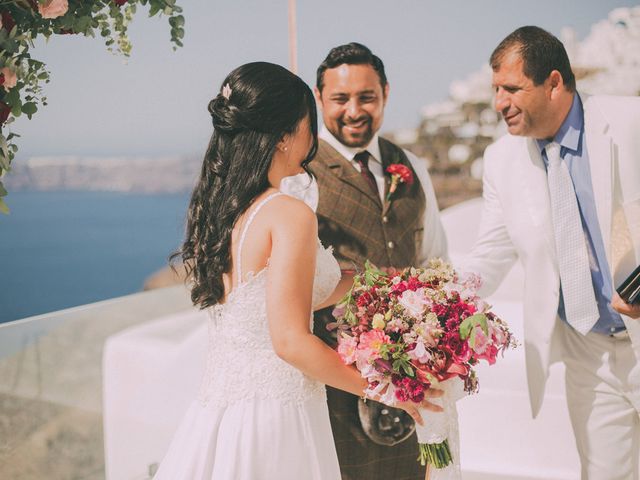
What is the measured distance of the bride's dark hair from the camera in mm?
1710

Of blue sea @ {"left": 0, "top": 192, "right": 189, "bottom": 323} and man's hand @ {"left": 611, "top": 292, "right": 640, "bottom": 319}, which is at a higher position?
man's hand @ {"left": 611, "top": 292, "right": 640, "bottom": 319}

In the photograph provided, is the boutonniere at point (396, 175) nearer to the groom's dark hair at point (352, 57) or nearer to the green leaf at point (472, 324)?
the groom's dark hair at point (352, 57)

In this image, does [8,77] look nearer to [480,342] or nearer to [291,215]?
[291,215]

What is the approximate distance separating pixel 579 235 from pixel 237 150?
1.23 meters

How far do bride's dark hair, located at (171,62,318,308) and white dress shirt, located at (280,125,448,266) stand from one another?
0.68m

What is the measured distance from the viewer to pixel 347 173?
2.44m

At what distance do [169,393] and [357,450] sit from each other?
193cm

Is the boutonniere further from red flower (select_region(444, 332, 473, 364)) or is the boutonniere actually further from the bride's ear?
red flower (select_region(444, 332, 473, 364))

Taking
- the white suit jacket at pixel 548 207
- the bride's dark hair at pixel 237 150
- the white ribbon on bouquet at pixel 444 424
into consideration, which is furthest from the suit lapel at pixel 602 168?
the bride's dark hair at pixel 237 150

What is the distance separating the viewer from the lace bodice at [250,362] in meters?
1.71

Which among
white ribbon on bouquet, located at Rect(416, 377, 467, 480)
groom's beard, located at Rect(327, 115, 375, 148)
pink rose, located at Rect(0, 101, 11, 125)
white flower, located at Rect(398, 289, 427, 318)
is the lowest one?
white ribbon on bouquet, located at Rect(416, 377, 467, 480)

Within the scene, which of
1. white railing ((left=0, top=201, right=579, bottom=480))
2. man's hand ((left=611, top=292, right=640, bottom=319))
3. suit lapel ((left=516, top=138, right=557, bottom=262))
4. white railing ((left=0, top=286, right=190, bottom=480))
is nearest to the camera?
man's hand ((left=611, top=292, right=640, bottom=319))

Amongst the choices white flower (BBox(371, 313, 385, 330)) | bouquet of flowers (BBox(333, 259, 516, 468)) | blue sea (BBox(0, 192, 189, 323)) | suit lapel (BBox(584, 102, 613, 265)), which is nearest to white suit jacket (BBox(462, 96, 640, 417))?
suit lapel (BBox(584, 102, 613, 265))

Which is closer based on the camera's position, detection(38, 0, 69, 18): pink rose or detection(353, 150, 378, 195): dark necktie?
detection(38, 0, 69, 18): pink rose
